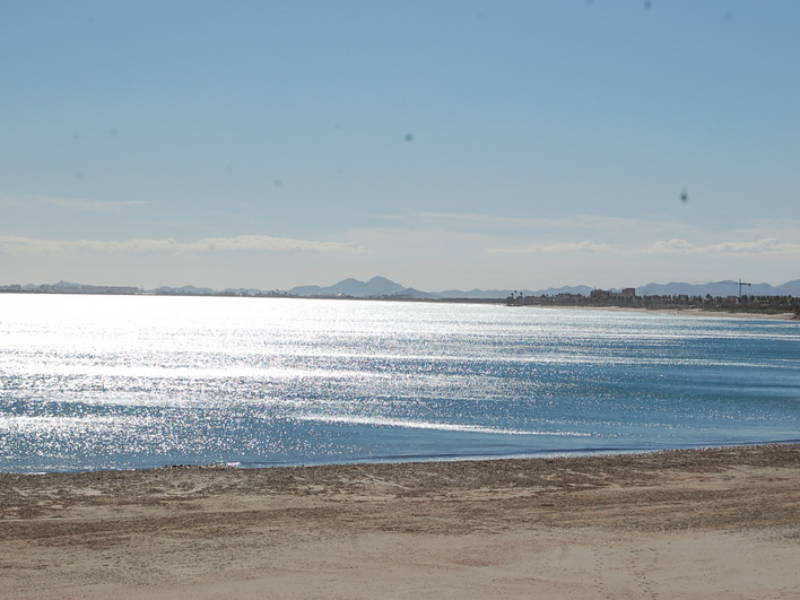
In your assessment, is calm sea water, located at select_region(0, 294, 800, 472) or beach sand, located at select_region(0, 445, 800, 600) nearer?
beach sand, located at select_region(0, 445, 800, 600)

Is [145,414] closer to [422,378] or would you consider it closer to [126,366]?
[422,378]

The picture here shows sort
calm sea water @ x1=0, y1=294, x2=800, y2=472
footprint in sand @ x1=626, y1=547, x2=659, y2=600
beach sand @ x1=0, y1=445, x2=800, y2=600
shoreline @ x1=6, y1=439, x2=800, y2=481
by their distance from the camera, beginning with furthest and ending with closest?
calm sea water @ x1=0, y1=294, x2=800, y2=472
shoreline @ x1=6, y1=439, x2=800, y2=481
beach sand @ x1=0, y1=445, x2=800, y2=600
footprint in sand @ x1=626, y1=547, x2=659, y2=600

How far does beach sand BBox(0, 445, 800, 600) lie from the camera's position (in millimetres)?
12273

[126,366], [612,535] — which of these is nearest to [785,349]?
[126,366]

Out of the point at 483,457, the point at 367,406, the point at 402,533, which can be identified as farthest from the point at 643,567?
the point at 367,406

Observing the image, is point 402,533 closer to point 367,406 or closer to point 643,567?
point 643,567

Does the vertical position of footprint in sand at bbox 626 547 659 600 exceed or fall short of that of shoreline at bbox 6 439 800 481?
it exceeds it

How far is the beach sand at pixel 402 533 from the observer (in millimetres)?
12273

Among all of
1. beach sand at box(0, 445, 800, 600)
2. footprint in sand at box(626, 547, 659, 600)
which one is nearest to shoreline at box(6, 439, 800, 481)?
beach sand at box(0, 445, 800, 600)

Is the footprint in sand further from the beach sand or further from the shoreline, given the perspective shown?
the shoreline

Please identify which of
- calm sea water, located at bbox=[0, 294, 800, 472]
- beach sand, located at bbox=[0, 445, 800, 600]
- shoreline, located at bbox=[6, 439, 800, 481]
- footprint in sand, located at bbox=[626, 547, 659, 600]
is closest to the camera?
footprint in sand, located at bbox=[626, 547, 659, 600]

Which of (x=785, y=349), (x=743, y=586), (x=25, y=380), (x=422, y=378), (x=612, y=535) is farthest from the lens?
(x=785, y=349)

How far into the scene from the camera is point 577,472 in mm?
22703

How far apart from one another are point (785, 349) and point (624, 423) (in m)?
75.6
